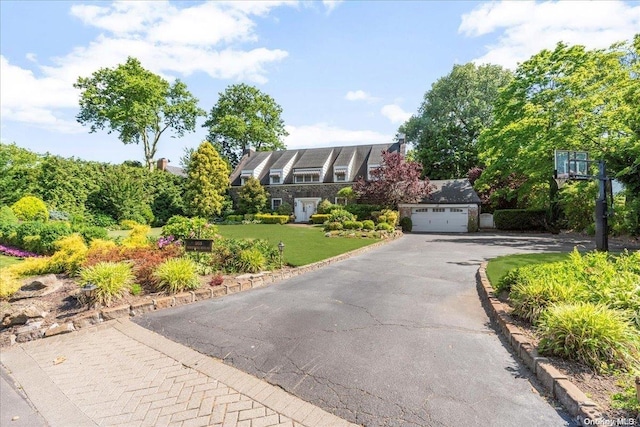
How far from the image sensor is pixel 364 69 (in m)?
11.9

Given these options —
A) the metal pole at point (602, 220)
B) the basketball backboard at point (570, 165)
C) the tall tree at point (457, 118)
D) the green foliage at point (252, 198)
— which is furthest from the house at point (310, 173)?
the metal pole at point (602, 220)

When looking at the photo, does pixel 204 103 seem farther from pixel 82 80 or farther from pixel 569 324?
pixel 569 324

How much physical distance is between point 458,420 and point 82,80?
4283 cm

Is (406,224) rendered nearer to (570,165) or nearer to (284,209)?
(284,209)

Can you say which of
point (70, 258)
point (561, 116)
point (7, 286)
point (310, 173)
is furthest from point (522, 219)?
point (7, 286)

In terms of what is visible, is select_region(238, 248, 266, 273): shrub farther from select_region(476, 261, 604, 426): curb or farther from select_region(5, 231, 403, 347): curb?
select_region(476, 261, 604, 426): curb

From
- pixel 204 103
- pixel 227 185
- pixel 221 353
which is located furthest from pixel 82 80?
pixel 221 353

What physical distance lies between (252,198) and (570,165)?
24062mm

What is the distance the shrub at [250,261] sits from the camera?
8209mm

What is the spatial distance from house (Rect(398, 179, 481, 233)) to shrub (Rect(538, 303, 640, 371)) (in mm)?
21548

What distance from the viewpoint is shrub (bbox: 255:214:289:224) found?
27125 mm

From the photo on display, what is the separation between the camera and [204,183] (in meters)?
27.8

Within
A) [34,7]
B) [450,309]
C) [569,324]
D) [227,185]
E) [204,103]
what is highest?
[204,103]

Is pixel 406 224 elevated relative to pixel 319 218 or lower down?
lower down
